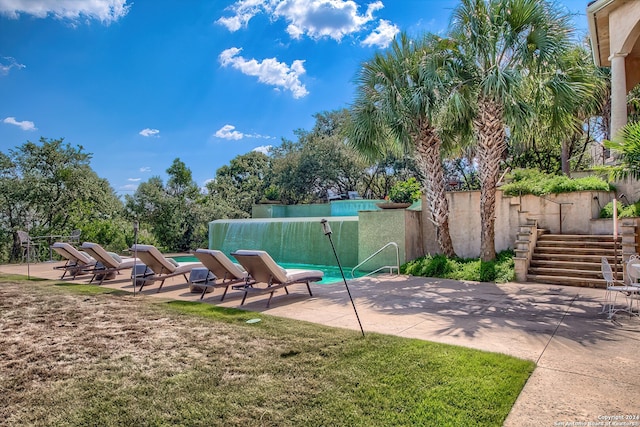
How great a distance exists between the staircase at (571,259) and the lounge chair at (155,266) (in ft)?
28.4

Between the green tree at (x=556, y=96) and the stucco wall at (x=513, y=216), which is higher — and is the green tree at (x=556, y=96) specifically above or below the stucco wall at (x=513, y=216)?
above

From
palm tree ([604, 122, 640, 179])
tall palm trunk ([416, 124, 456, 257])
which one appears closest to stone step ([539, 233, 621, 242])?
tall palm trunk ([416, 124, 456, 257])

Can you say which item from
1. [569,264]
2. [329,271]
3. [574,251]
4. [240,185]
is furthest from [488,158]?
[240,185]

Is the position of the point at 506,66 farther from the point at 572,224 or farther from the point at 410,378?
the point at 410,378

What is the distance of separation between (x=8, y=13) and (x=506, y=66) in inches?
793

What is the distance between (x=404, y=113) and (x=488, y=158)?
267 centimetres

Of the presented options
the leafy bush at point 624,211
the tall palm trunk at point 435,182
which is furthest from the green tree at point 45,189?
the leafy bush at point 624,211

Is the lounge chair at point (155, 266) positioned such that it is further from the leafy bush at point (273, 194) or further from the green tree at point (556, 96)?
the leafy bush at point (273, 194)

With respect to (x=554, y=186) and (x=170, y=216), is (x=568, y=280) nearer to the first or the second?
(x=554, y=186)

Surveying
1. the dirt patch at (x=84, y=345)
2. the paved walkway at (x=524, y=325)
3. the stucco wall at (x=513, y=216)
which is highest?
the stucco wall at (x=513, y=216)

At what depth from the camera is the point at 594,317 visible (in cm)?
586

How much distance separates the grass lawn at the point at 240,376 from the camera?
9.64 feet

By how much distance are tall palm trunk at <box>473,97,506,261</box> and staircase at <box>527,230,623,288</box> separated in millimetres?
1231

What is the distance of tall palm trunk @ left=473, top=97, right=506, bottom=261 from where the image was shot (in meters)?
10.5
